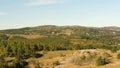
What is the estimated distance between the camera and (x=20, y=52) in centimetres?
16588

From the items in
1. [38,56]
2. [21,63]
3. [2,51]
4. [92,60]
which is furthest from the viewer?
[2,51]

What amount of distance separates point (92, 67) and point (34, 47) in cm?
10609

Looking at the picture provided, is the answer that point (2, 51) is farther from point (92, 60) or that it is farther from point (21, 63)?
point (92, 60)

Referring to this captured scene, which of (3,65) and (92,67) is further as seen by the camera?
(3,65)

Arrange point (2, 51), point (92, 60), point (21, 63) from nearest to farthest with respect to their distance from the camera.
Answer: point (92, 60) → point (21, 63) → point (2, 51)

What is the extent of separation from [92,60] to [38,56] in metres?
68.6

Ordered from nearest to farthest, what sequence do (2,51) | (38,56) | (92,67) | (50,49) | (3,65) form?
(92,67), (3,65), (38,56), (2,51), (50,49)

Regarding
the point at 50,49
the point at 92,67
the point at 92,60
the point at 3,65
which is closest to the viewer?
the point at 92,67

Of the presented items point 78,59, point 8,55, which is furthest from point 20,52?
point 78,59

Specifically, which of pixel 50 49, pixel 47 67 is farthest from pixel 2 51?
pixel 47 67

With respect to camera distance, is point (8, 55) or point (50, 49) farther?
point (50, 49)

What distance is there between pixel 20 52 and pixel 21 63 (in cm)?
3916

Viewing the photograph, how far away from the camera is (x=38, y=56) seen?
16562 centimetres

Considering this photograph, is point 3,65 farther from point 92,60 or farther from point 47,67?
point 92,60
